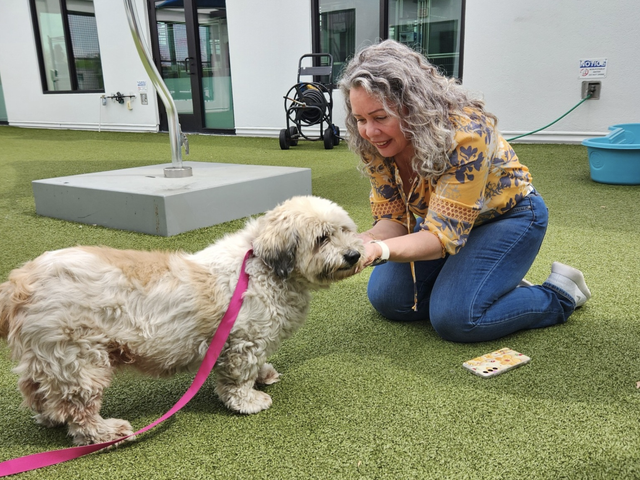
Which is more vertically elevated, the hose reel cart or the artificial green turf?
the hose reel cart

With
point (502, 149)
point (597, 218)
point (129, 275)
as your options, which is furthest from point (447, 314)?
point (597, 218)

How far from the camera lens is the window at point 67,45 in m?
12.0

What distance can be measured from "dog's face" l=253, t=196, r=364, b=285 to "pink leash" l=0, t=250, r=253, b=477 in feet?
0.39

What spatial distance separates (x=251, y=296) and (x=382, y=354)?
73 cm

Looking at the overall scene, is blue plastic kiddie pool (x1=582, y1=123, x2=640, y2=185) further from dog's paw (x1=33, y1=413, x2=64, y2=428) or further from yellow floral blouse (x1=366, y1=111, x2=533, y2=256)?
dog's paw (x1=33, y1=413, x2=64, y2=428)

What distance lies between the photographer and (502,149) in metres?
2.12

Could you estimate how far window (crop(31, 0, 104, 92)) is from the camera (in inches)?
471

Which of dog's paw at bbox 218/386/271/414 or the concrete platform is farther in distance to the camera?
the concrete platform

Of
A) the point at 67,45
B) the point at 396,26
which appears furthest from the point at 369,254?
the point at 67,45

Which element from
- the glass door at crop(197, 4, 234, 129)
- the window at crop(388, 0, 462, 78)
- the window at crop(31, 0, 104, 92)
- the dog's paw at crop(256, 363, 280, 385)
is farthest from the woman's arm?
the window at crop(31, 0, 104, 92)

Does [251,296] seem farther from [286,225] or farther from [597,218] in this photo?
[597,218]

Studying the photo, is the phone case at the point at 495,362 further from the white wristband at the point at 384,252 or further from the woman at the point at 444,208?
the white wristband at the point at 384,252

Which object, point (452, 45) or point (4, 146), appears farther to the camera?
point (4, 146)

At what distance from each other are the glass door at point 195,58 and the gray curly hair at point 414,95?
8.76m
